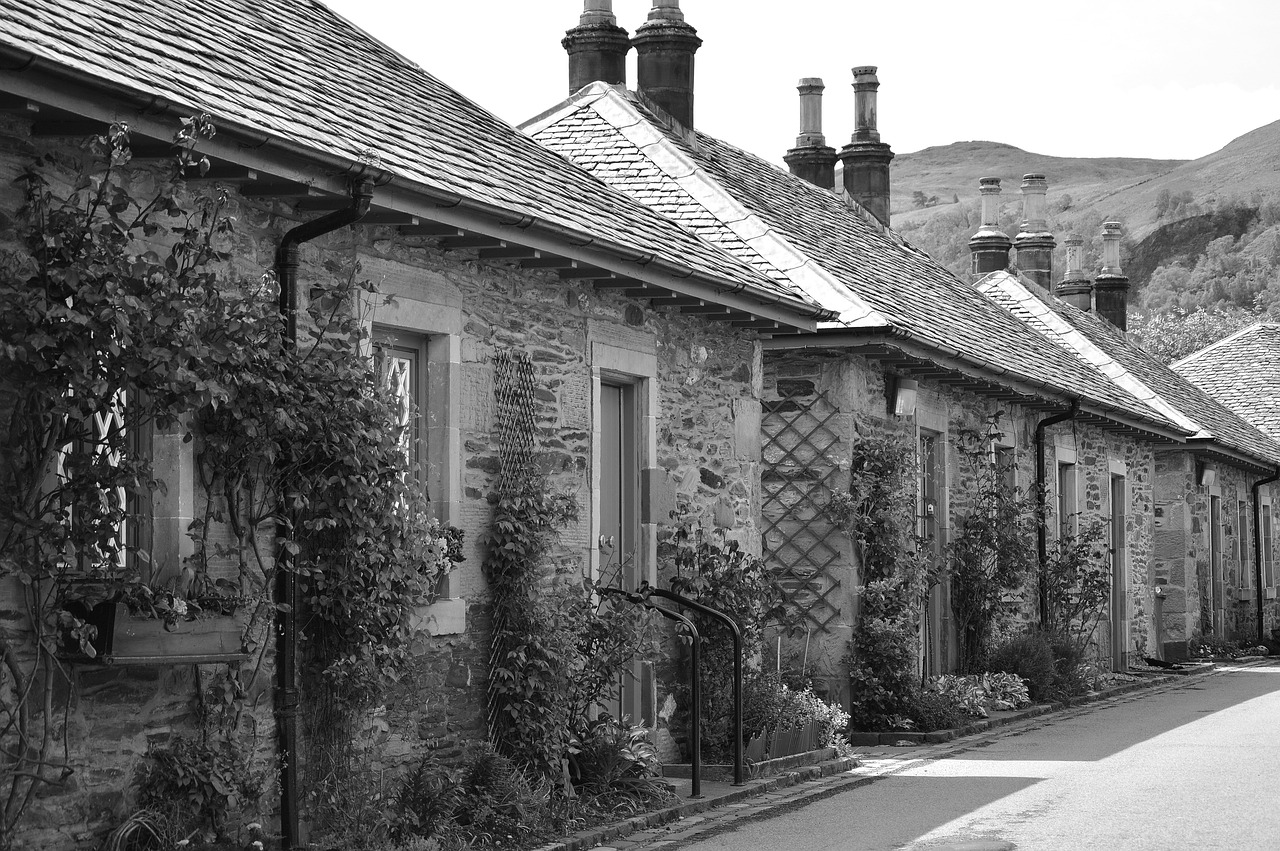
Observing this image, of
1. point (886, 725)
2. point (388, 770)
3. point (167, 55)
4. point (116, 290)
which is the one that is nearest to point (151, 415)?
point (116, 290)

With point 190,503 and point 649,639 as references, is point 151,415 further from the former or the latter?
point 649,639

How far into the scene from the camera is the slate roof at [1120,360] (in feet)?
84.6

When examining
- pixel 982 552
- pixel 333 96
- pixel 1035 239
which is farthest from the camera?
pixel 1035 239

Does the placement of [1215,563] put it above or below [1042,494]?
below

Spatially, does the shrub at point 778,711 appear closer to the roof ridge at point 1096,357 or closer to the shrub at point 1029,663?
the shrub at point 1029,663

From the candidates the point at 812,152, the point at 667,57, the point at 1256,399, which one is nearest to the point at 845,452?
the point at 667,57

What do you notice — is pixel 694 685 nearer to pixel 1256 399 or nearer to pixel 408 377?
pixel 408 377

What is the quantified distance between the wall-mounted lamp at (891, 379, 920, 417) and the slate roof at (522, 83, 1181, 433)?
1.77 ft

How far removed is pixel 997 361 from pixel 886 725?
4530 millimetres

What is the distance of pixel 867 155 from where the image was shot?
73.0 ft

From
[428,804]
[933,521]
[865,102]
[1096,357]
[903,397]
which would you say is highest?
[865,102]

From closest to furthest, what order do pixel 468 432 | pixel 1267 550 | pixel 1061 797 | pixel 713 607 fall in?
pixel 468 432 < pixel 1061 797 < pixel 713 607 < pixel 1267 550

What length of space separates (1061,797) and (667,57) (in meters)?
9.87

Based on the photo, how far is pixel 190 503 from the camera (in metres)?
7.10
